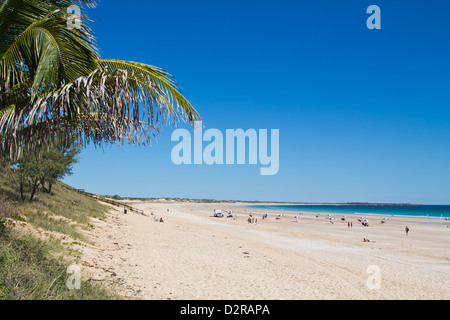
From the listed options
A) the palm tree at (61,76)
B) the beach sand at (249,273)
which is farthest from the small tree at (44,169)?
the palm tree at (61,76)

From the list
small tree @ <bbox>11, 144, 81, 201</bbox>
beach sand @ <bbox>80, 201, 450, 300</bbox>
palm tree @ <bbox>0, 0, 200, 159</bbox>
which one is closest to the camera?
palm tree @ <bbox>0, 0, 200, 159</bbox>

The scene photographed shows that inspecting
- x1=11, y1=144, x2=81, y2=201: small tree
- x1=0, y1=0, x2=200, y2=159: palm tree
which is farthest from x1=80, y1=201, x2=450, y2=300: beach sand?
x1=11, y1=144, x2=81, y2=201: small tree

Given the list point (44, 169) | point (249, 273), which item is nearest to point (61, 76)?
point (249, 273)

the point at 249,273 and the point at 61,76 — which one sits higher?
the point at 61,76

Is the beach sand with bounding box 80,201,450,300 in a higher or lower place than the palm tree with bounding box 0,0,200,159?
lower

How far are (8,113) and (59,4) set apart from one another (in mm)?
2656

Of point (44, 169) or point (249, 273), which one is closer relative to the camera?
point (249, 273)

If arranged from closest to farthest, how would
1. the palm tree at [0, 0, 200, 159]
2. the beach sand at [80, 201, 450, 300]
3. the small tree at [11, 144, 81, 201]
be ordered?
1. the palm tree at [0, 0, 200, 159]
2. the beach sand at [80, 201, 450, 300]
3. the small tree at [11, 144, 81, 201]

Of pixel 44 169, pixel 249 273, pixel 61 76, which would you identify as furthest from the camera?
pixel 44 169

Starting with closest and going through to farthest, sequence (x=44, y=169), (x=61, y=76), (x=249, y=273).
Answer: (x=61, y=76) < (x=249, y=273) < (x=44, y=169)

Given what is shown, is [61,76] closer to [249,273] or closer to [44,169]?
[249,273]

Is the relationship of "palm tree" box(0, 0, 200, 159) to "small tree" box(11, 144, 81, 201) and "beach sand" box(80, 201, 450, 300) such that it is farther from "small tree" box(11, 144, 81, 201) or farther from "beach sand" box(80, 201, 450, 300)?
"small tree" box(11, 144, 81, 201)

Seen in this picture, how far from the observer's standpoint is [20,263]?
6.55 meters
